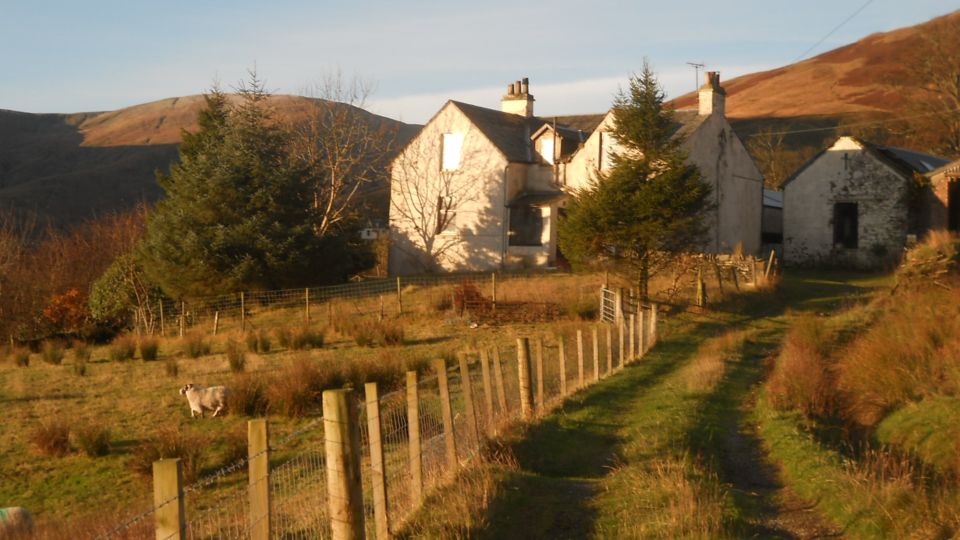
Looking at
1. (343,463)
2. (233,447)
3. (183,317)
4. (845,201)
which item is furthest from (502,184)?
(343,463)

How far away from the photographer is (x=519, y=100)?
47188 mm

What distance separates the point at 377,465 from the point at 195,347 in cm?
2007

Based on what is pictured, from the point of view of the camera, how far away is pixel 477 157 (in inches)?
1667

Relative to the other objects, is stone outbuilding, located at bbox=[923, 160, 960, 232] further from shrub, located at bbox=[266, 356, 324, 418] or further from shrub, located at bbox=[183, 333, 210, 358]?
shrub, located at bbox=[266, 356, 324, 418]

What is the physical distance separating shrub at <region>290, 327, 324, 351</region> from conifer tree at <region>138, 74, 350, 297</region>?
9413 mm

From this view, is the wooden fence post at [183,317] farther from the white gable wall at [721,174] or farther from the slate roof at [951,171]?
the slate roof at [951,171]

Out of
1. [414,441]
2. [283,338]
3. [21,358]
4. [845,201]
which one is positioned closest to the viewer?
[414,441]

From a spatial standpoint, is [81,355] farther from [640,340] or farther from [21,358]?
[640,340]

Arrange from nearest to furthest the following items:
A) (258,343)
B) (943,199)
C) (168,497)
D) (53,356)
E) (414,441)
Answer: (168,497)
(414,441)
(258,343)
(53,356)
(943,199)

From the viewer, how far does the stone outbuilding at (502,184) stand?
134 feet

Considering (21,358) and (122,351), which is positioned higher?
(122,351)

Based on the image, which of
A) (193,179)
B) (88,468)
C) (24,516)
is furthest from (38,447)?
(193,179)

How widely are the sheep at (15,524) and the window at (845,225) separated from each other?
38.6m

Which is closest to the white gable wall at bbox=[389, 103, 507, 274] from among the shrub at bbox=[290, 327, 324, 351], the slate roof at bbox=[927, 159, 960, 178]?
the shrub at bbox=[290, 327, 324, 351]
